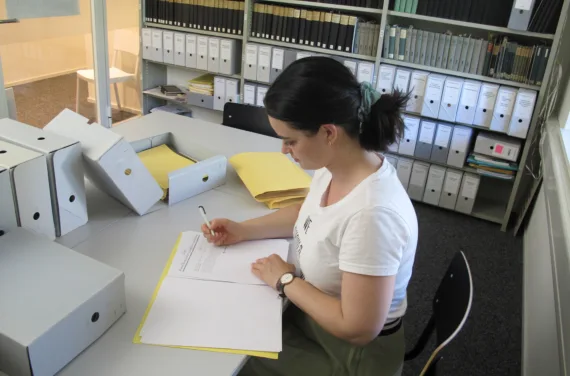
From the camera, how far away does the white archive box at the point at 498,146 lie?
309 cm

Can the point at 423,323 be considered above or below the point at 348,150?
below

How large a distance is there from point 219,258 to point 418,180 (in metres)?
2.39

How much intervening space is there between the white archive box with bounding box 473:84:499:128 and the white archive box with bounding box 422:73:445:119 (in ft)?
0.80

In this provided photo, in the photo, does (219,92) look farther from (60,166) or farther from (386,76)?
(60,166)

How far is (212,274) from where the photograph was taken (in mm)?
1252

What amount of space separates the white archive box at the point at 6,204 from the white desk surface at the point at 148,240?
211mm

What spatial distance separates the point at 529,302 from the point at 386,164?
5.12ft

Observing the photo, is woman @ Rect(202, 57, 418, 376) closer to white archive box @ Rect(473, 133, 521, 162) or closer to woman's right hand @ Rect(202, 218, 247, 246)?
woman's right hand @ Rect(202, 218, 247, 246)

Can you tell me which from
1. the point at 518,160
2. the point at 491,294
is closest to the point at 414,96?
the point at 518,160

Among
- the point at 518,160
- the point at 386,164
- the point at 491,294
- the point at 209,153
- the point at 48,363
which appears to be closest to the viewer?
the point at 48,363

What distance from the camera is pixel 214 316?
111cm

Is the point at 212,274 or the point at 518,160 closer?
the point at 212,274

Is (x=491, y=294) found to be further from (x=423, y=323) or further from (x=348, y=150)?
(x=348, y=150)

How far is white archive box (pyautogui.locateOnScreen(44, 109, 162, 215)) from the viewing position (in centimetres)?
135
